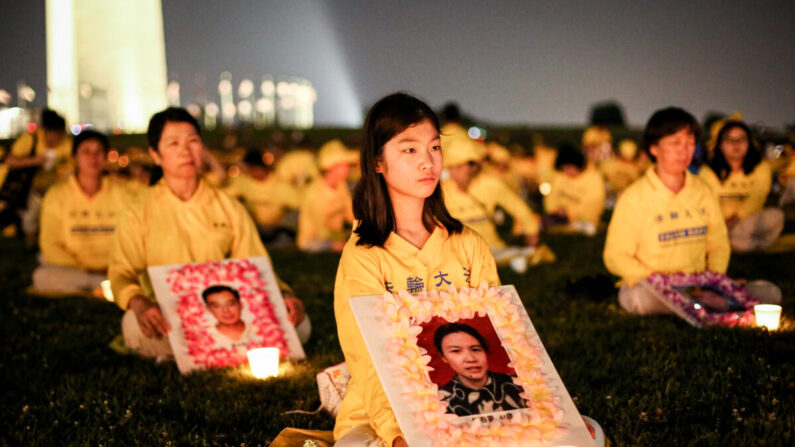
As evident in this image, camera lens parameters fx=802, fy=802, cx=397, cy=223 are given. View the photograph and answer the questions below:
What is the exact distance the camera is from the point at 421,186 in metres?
3.41

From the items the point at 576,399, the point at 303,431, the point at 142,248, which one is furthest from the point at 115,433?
the point at 576,399

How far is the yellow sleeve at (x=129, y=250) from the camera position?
19.2 ft

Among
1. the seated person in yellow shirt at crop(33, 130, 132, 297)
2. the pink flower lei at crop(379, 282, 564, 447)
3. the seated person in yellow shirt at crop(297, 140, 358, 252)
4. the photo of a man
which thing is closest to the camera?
the pink flower lei at crop(379, 282, 564, 447)

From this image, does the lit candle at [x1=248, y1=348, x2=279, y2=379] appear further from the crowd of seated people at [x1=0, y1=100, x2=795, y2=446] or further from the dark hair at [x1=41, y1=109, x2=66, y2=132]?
the dark hair at [x1=41, y1=109, x2=66, y2=132]

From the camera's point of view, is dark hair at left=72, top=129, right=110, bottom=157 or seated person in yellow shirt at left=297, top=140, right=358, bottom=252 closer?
dark hair at left=72, top=129, right=110, bottom=157

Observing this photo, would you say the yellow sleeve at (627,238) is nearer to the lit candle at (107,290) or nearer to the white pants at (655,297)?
the white pants at (655,297)

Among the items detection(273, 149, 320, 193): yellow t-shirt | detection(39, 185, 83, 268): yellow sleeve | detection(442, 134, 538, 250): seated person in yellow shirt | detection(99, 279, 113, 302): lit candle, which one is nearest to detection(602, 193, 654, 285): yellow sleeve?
detection(442, 134, 538, 250): seated person in yellow shirt

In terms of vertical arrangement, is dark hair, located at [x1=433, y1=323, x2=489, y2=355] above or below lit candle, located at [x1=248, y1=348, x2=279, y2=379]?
above

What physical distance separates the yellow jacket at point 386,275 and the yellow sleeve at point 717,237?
3469 mm

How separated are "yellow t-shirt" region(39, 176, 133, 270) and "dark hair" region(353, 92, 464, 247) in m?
5.83

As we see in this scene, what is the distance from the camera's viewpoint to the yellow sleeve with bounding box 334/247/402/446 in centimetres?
321

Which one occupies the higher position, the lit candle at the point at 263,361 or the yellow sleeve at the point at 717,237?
the yellow sleeve at the point at 717,237

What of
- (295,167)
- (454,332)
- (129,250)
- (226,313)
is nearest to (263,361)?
(226,313)

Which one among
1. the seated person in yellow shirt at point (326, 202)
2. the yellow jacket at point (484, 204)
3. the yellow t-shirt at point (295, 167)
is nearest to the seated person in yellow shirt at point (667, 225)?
the yellow jacket at point (484, 204)
